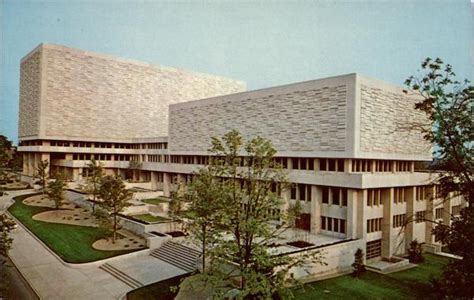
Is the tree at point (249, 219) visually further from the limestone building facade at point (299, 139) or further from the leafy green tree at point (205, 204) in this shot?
the limestone building facade at point (299, 139)

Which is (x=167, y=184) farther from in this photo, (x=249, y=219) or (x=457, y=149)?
(x=457, y=149)

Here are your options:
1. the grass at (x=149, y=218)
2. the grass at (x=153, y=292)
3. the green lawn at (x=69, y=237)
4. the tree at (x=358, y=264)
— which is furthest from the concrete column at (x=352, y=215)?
the green lawn at (x=69, y=237)

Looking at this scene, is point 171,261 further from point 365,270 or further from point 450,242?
point 450,242

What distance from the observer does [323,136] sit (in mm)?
37906

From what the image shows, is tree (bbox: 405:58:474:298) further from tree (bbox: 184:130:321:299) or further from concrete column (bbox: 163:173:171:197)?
concrete column (bbox: 163:173:171:197)

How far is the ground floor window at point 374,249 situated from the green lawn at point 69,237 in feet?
77.4

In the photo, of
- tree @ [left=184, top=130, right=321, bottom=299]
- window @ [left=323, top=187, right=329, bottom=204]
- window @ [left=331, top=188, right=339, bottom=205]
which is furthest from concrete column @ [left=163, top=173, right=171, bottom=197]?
tree @ [left=184, top=130, right=321, bottom=299]

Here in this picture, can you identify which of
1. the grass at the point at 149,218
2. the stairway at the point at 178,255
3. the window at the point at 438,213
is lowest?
the stairway at the point at 178,255

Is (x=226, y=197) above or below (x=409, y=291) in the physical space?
above

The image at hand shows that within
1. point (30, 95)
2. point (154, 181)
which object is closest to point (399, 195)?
point (154, 181)

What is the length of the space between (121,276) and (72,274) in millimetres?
3690

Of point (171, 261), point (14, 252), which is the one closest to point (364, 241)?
point (171, 261)

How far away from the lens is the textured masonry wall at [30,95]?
2913 inches

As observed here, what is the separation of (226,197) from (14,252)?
23455mm
